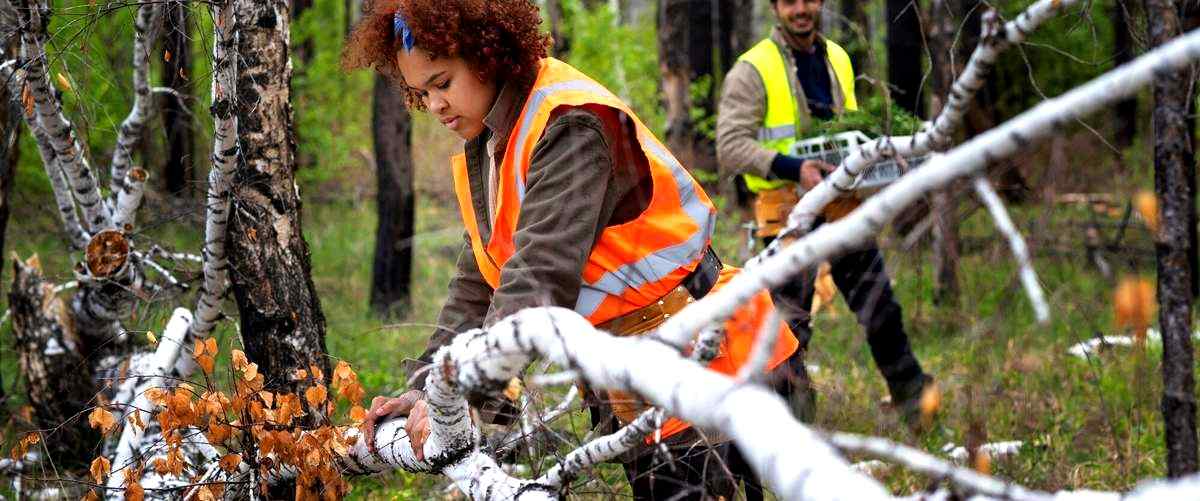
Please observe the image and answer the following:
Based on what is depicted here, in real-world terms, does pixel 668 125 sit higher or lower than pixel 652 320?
lower

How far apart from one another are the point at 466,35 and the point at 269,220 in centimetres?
117

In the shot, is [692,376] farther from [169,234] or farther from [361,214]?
[361,214]

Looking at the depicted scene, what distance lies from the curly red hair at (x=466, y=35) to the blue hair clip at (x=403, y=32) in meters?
0.01

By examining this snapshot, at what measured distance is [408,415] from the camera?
3.11 m

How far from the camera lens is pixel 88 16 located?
3393mm

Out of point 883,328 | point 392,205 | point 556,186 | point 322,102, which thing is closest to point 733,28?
point 322,102

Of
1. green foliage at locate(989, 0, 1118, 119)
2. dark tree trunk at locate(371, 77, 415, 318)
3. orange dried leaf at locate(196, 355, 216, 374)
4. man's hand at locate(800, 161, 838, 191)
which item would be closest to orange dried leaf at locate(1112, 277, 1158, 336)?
orange dried leaf at locate(196, 355, 216, 374)

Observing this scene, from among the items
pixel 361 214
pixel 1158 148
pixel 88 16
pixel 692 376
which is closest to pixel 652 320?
pixel 692 376

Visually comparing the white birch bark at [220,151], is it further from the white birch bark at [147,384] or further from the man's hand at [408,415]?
the man's hand at [408,415]

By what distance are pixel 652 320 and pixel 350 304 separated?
236 inches

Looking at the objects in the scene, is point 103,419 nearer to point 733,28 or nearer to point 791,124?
point 791,124

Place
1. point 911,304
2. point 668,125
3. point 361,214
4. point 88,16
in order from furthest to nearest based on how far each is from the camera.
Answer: point 361,214, point 668,125, point 911,304, point 88,16

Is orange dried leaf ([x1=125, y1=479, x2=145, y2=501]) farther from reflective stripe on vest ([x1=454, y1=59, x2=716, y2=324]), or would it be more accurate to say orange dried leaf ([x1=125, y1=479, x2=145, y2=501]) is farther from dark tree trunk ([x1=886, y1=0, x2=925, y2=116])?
dark tree trunk ([x1=886, y1=0, x2=925, y2=116])

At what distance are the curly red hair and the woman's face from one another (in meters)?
0.03
